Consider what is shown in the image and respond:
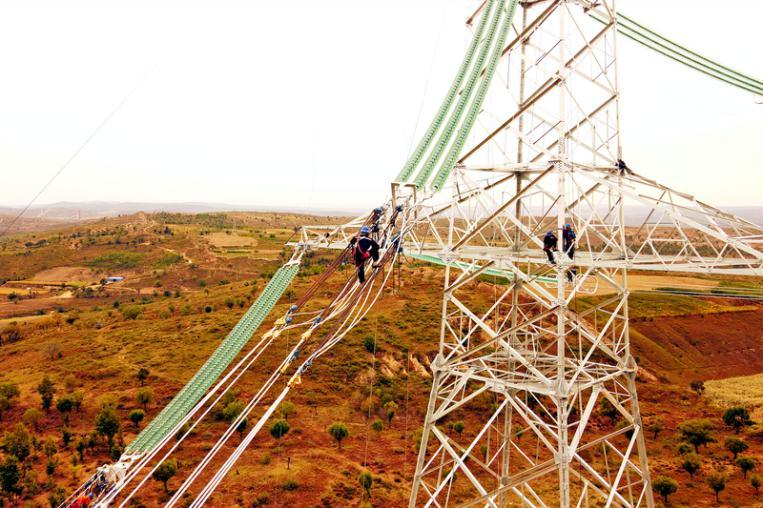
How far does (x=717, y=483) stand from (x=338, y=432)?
23.7 m

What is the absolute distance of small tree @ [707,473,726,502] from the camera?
97.6 ft

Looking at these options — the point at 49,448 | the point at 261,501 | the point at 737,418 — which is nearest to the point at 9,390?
the point at 49,448

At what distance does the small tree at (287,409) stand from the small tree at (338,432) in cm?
417

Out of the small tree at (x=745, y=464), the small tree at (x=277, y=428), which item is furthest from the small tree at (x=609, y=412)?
the small tree at (x=277, y=428)

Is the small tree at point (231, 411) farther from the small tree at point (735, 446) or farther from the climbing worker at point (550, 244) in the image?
the small tree at point (735, 446)

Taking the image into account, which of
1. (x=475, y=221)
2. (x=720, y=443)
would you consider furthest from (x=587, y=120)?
(x=720, y=443)

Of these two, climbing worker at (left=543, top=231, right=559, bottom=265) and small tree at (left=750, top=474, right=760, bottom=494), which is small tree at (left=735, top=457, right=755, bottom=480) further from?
climbing worker at (left=543, top=231, right=559, bottom=265)

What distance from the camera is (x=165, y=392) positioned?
4144 centimetres

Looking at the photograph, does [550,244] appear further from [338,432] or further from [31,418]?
[31,418]

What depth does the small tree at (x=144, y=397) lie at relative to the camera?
3838cm

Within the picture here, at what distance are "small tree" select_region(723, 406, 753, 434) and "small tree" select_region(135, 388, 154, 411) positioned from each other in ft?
153

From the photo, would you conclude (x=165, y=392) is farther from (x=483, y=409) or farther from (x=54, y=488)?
(x=483, y=409)

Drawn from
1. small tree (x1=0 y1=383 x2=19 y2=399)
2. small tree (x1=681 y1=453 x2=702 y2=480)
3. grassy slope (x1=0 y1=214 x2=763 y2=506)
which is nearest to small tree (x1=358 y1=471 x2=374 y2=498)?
grassy slope (x1=0 y1=214 x2=763 y2=506)

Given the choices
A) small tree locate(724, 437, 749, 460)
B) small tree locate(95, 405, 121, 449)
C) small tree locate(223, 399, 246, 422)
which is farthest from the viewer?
small tree locate(223, 399, 246, 422)
